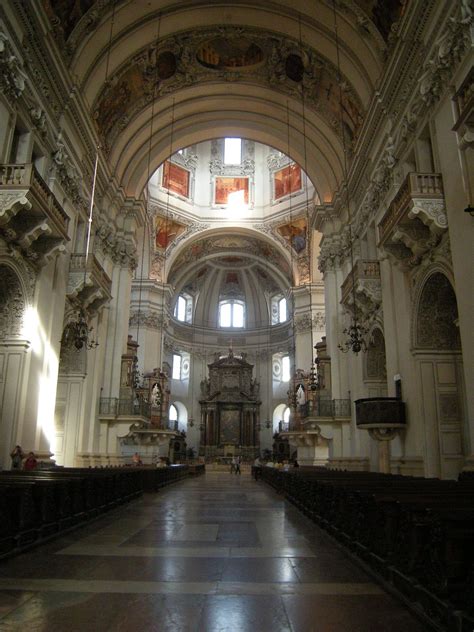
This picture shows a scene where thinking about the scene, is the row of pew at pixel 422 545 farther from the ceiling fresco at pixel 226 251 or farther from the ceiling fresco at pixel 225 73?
the ceiling fresco at pixel 226 251

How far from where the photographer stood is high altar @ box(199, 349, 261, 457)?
33719mm

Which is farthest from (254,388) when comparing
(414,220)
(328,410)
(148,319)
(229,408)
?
(414,220)

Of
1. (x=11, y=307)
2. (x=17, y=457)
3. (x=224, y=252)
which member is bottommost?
(x=17, y=457)

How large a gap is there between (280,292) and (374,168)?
2237 centimetres

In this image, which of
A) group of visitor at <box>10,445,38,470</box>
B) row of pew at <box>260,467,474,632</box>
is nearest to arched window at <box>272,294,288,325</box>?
group of visitor at <box>10,445,38,470</box>

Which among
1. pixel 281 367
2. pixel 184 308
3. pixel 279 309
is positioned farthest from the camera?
pixel 184 308

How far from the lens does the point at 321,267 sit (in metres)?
19.8

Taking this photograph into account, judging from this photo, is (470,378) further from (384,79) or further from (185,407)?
(185,407)

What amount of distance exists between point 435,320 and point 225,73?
478 inches

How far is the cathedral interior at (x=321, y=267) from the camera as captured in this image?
387cm

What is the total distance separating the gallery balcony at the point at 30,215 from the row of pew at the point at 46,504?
4.74 metres

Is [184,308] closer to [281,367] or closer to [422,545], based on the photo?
[281,367]

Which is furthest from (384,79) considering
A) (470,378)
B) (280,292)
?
(280,292)

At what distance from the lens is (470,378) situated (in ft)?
26.0
